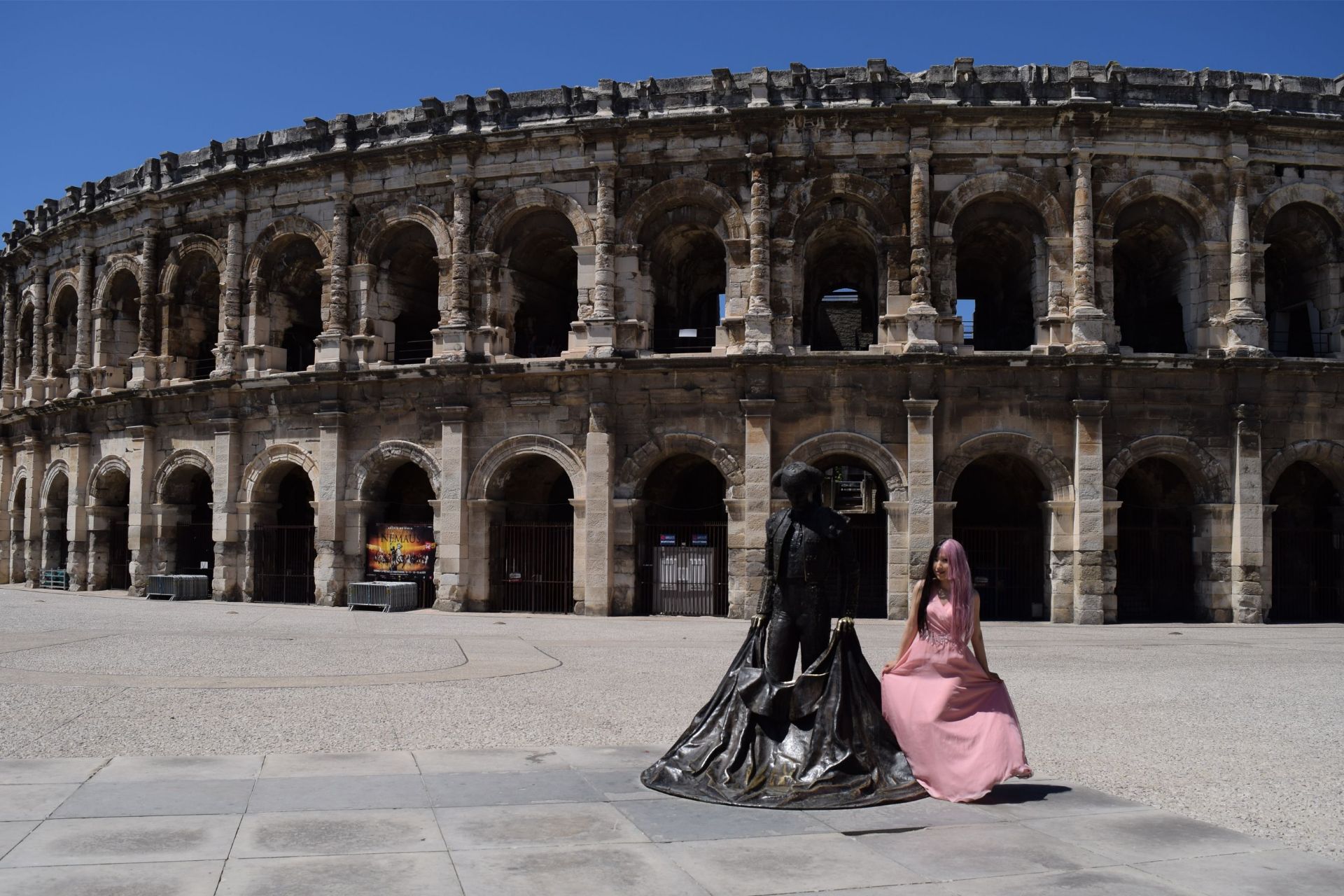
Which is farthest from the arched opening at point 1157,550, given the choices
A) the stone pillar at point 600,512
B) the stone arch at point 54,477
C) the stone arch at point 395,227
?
the stone arch at point 54,477

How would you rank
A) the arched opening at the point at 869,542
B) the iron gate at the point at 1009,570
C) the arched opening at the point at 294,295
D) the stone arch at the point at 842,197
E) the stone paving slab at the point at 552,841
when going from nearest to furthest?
the stone paving slab at the point at 552,841, the stone arch at the point at 842,197, the iron gate at the point at 1009,570, the arched opening at the point at 869,542, the arched opening at the point at 294,295

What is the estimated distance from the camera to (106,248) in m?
27.0

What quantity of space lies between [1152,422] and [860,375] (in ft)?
17.4

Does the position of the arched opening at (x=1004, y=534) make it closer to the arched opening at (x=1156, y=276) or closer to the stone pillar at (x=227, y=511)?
the arched opening at (x=1156, y=276)

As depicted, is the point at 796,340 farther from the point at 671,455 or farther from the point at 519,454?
the point at 519,454

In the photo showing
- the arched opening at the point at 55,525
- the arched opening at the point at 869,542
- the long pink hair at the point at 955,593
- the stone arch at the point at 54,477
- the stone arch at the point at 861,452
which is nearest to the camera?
the long pink hair at the point at 955,593

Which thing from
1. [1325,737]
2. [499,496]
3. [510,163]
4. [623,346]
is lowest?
[1325,737]

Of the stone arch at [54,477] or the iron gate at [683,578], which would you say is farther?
the stone arch at [54,477]

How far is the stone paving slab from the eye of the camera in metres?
4.75

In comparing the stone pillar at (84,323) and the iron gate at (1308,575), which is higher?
the stone pillar at (84,323)

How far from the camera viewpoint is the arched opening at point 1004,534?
20.7 meters

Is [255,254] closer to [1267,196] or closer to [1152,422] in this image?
[1152,422]

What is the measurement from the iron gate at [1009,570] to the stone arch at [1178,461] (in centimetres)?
184

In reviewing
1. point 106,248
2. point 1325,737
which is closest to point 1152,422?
point 1325,737
